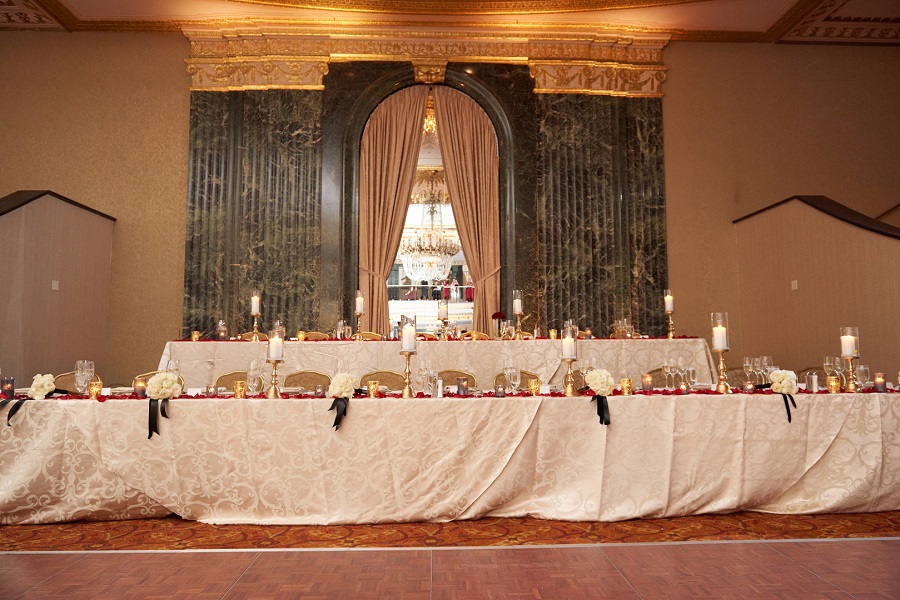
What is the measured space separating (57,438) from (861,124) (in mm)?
10660

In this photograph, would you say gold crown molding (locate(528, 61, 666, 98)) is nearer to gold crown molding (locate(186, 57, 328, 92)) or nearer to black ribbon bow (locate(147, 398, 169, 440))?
gold crown molding (locate(186, 57, 328, 92))

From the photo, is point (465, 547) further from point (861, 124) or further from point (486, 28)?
point (861, 124)

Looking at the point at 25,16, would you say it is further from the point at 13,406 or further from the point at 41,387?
the point at 13,406

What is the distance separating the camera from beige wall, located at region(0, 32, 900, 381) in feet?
28.7

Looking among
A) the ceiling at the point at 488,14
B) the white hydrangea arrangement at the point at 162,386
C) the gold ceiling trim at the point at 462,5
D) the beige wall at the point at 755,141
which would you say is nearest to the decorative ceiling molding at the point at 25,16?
the ceiling at the point at 488,14

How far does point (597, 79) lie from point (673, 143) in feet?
4.73

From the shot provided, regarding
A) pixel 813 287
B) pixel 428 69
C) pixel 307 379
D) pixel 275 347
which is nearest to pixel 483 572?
pixel 275 347

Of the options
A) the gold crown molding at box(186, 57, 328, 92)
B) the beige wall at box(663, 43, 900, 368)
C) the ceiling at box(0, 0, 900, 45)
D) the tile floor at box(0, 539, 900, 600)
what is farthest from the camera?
the beige wall at box(663, 43, 900, 368)

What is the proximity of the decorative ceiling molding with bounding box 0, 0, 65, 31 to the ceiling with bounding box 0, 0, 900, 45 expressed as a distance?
0.5 inches

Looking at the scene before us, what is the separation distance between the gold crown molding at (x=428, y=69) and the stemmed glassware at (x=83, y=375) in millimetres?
6458

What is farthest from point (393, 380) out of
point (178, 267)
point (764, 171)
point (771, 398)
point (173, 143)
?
point (764, 171)

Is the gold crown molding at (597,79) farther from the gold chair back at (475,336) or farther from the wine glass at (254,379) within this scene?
the wine glass at (254,379)

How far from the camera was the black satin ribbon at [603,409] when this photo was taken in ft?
11.8

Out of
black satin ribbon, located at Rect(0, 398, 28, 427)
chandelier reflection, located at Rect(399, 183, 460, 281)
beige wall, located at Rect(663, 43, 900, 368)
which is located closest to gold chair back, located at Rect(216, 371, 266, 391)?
black satin ribbon, located at Rect(0, 398, 28, 427)
